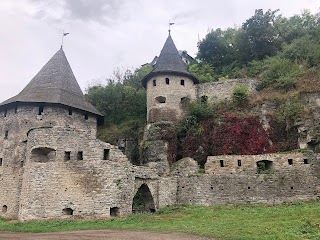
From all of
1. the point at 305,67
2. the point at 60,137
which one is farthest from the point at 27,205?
the point at 305,67

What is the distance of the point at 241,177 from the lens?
2467 cm

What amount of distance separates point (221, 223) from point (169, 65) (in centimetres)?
2025

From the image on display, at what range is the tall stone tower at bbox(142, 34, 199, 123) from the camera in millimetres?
32594

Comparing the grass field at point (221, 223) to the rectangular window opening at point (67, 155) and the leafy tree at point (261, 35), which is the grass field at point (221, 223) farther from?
the leafy tree at point (261, 35)

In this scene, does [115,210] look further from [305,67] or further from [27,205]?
[305,67]

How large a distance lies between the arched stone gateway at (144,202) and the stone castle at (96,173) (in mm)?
72

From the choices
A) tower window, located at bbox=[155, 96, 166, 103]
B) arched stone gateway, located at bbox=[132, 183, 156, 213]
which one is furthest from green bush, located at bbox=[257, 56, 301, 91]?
arched stone gateway, located at bbox=[132, 183, 156, 213]

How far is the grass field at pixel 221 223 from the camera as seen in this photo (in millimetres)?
13633

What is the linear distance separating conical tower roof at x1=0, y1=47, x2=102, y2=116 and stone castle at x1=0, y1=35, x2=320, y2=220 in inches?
4.8

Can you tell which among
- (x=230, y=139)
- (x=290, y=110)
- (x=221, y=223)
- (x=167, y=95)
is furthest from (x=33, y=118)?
(x=290, y=110)

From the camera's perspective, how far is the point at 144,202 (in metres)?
26.8

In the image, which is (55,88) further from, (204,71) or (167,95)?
(204,71)

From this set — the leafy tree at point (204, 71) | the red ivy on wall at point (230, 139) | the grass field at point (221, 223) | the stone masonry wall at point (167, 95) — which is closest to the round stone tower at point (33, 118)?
the grass field at point (221, 223)

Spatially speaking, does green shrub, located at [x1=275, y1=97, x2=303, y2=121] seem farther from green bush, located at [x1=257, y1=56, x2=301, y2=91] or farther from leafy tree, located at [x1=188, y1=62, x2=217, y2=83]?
leafy tree, located at [x1=188, y1=62, x2=217, y2=83]
